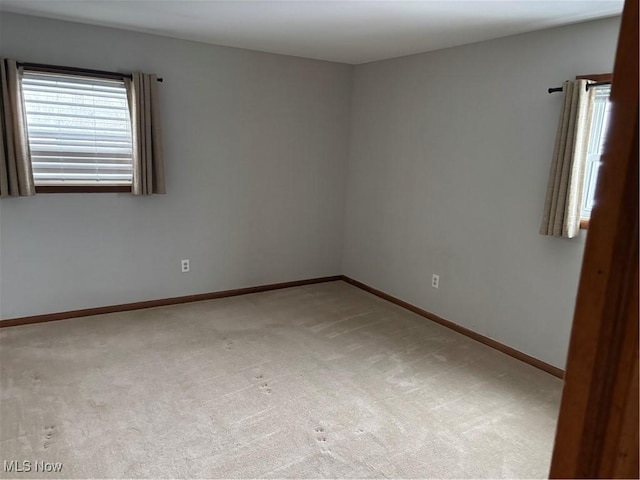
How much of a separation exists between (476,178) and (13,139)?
3.46 m

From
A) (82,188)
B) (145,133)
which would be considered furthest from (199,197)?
(82,188)

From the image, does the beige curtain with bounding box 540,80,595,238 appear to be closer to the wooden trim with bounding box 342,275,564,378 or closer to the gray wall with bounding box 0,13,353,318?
the wooden trim with bounding box 342,275,564,378

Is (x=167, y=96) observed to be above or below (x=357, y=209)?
above

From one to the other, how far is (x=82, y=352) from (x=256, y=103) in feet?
8.50

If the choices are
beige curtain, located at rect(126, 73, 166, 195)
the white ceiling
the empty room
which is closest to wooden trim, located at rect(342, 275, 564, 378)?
the empty room

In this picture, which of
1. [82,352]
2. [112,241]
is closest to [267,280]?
[112,241]

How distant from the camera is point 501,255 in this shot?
3.42 meters

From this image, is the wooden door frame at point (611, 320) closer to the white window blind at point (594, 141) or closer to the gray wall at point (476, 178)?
the white window blind at point (594, 141)

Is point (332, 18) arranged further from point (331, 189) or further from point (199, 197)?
point (331, 189)

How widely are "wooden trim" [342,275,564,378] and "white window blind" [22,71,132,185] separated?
2.62 meters

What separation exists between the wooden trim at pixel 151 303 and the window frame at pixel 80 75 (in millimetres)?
1009

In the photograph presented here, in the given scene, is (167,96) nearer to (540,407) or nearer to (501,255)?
(501,255)

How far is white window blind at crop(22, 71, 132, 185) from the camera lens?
3350 millimetres

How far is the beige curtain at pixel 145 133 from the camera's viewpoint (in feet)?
11.7
